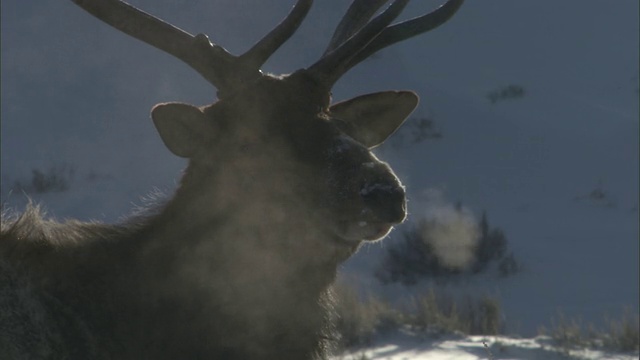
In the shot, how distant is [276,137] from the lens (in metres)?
4.91

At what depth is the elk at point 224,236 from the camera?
172 inches

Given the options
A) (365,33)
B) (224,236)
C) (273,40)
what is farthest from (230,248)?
(365,33)

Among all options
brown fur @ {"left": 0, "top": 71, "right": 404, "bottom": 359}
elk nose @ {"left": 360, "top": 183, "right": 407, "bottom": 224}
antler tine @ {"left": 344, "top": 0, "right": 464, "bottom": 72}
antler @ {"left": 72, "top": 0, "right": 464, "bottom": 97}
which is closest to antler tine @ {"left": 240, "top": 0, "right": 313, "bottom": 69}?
antler @ {"left": 72, "top": 0, "right": 464, "bottom": 97}

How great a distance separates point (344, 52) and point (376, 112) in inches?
22.1

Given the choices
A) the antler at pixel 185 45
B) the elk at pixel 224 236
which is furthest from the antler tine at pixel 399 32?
the antler at pixel 185 45

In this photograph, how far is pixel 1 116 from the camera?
19031mm

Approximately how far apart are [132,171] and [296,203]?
12814 millimetres

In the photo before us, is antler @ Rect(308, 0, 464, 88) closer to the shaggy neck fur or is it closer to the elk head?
the elk head

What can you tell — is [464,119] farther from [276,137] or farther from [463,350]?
[276,137]

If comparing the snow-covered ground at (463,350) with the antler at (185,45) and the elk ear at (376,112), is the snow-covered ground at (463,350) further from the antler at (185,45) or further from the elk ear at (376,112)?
the antler at (185,45)

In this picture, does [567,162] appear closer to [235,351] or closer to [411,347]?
[411,347]

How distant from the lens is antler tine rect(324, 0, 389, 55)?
6047 millimetres

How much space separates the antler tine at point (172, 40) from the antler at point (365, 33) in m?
0.43

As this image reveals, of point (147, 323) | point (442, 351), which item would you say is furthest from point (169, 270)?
point (442, 351)
